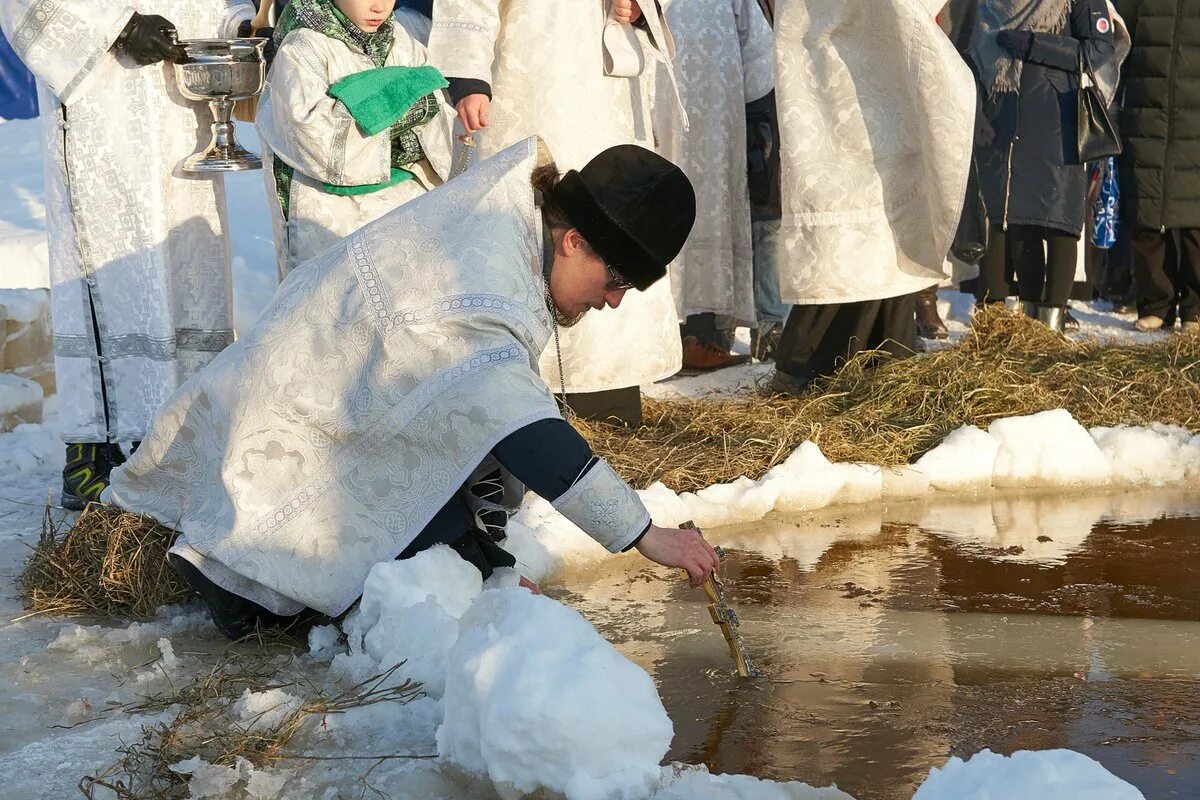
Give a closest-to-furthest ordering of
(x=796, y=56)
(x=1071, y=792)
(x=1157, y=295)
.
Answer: (x=1071, y=792) → (x=796, y=56) → (x=1157, y=295)

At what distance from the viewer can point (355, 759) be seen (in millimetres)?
2518

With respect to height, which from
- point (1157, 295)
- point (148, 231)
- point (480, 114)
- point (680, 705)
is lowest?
point (1157, 295)

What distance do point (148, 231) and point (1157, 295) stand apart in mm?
5232

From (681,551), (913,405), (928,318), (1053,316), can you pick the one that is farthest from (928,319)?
(681,551)

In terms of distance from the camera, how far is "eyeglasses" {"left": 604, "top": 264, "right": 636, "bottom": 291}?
2.85 meters

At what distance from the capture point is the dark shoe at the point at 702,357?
250 inches

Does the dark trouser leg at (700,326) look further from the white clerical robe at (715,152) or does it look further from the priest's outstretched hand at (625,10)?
the priest's outstretched hand at (625,10)

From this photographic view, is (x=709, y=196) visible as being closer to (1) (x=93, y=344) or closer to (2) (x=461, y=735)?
(1) (x=93, y=344)

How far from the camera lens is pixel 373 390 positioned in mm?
2920

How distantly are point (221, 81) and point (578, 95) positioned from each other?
107 centimetres

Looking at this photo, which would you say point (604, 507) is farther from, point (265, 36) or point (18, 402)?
point (18, 402)

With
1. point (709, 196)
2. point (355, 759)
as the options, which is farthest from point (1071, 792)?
point (709, 196)

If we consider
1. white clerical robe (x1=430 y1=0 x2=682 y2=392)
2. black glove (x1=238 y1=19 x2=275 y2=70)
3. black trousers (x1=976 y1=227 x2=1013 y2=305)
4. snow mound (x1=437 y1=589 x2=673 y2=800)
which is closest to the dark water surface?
snow mound (x1=437 y1=589 x2=673 y2=800)

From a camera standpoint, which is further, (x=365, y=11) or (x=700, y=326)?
(x=700, y=326)
